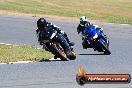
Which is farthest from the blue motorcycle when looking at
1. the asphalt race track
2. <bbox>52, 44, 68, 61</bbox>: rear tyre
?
<bbox>52, 44, 68, 61</bbox>: rear tyre

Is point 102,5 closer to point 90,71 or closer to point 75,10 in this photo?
point 75,10

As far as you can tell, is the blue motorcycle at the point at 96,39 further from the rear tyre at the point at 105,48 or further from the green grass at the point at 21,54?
the green grass at the point at 21,54

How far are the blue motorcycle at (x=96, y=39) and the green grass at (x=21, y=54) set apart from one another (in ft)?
6.22

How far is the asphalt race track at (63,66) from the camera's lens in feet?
45.6

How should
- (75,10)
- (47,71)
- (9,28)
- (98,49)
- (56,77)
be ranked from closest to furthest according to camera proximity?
(56,77) → (47,71) → (98,49) → (9,28) → (75,10)

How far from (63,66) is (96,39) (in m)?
4.38

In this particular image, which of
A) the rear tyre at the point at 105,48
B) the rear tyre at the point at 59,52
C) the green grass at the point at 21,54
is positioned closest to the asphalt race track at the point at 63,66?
the rear tyre at the point at 105,48

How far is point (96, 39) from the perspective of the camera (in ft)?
71.0

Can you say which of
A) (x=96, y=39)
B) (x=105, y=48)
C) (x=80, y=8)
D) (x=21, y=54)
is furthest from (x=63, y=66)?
(x=80, y=8)

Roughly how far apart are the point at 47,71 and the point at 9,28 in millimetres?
16852

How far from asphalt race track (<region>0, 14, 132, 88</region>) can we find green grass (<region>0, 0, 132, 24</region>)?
1076 centimetres

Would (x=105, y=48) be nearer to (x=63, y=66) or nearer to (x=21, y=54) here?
(x=21, y=54)

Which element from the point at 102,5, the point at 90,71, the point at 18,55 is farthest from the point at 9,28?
the point at 102,5

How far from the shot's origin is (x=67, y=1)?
53438mm
